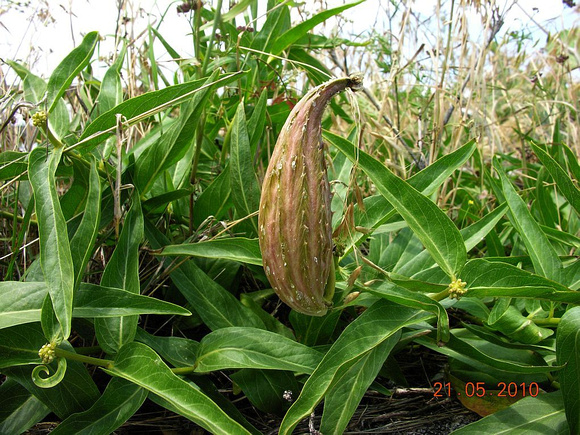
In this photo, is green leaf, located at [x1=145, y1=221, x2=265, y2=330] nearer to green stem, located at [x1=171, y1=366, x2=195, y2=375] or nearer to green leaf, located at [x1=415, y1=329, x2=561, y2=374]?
green stem, located at [x1=171, y1=366, x2=195, y2=375]

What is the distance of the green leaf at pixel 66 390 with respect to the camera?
0.79m

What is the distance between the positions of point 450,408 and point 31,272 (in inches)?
32.8

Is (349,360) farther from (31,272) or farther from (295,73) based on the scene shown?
(295,73)

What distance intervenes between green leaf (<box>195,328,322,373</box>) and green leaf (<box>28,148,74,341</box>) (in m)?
0.23

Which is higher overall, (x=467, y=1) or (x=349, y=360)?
(x=467, y=1)

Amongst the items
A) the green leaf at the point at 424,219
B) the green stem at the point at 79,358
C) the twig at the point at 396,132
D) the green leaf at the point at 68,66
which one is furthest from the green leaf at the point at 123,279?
the twig at the point at 396,132

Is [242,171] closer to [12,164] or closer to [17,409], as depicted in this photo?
[12,164]

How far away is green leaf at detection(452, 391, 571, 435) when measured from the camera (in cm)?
82

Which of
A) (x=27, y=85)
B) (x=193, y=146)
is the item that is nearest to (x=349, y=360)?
(x=193, y=146)

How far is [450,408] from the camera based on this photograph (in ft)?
3.34

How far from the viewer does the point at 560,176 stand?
36.7 inches

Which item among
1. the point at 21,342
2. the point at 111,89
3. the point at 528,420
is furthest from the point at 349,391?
the point at 111,89

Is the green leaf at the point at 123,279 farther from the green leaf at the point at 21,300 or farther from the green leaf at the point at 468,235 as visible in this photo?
the green leaf at the point at 468,235

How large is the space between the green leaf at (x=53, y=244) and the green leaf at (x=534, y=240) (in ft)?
2.44
